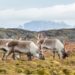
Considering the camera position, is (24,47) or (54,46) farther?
(54,46)

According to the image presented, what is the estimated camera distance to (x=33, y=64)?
79.4 ft

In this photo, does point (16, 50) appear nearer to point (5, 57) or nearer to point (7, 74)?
point (5, 57)

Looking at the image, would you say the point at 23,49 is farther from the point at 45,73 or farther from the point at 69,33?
the point at 69,33

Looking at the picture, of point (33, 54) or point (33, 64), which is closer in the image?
point (33, 64)

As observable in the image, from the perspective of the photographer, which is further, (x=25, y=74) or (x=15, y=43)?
(x=15, y=43)

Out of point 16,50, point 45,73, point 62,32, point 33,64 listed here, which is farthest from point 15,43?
point 62,32

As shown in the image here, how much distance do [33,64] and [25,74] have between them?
4785mm

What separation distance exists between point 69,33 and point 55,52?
434 feet

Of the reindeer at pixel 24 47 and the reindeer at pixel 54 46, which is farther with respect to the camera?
the reindeer at pixel 54 46

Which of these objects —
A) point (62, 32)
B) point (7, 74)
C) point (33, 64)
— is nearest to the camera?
point (7, 74)

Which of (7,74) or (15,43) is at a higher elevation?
(15,43)

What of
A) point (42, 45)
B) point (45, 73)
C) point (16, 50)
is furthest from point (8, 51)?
point (45, 73)

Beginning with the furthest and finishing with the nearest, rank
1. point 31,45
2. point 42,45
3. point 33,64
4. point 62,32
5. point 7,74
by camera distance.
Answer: point 62,32 < point 42,45 < point 31,45 < point 33,64 < point 7,74

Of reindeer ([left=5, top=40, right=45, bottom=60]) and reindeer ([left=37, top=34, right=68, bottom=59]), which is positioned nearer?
reindeer ([left=5, top=40, right=45, bottom=60])
